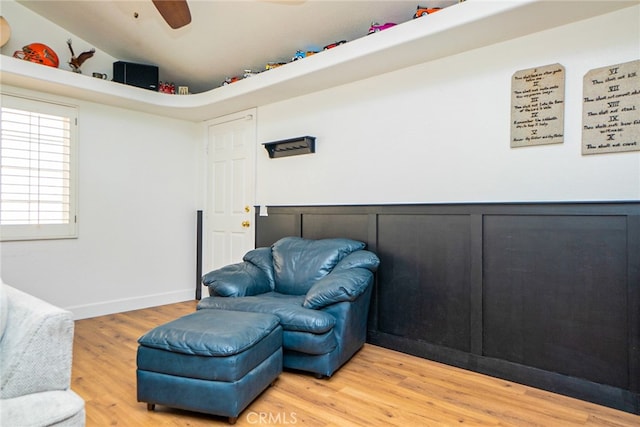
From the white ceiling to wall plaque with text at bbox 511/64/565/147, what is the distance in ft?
2.75

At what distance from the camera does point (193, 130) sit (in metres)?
5.13

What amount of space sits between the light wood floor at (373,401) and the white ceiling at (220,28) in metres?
2.75

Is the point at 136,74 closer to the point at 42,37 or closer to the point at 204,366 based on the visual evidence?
the point at 42,37

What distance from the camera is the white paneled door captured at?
4.47 meters

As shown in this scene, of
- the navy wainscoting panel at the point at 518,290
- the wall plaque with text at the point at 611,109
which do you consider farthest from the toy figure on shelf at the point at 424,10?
the navy wainscoting panel at the point at 518,290

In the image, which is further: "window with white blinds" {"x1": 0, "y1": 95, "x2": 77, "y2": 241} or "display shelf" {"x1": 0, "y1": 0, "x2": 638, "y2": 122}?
"window with white blinds" {"x1": 0, "y1": 95, "x2": 77, "y2": 241}

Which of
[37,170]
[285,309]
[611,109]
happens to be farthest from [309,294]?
[37,170]

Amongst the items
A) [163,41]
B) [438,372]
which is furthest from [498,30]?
[163,41]

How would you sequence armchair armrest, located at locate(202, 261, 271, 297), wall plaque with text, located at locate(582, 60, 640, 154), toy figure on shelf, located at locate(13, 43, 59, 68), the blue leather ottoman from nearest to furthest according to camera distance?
the blue leather ottoman, wall plaque with text, located at locate(582, 60, 640, 154), armchair armrest, located at locate(202, 261, 271, 297), toy figure on shelf, located at locate(13, 43, 59, 68)

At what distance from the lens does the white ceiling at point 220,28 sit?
10.4 feet

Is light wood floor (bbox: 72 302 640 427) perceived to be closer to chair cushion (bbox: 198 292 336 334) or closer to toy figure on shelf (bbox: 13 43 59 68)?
chair cushion (bbox: 198 292 336 334)

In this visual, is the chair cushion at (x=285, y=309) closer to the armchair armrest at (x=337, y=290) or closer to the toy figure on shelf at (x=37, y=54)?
the armchair armrest at (x=337, y=290)

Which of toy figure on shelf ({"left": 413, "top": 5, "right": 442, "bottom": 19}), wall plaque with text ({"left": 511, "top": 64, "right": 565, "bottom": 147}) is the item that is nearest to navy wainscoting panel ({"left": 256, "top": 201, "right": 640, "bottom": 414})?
wall plaque with text ({"left": 511, "top": 64, "right": 565, "bottom": 147})

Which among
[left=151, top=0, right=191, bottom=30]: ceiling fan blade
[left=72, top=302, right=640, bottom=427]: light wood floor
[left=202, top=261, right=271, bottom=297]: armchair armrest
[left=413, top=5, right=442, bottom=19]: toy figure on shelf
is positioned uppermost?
[left=413, top=5, right=442, bottom=19]: toy figure on shelf
